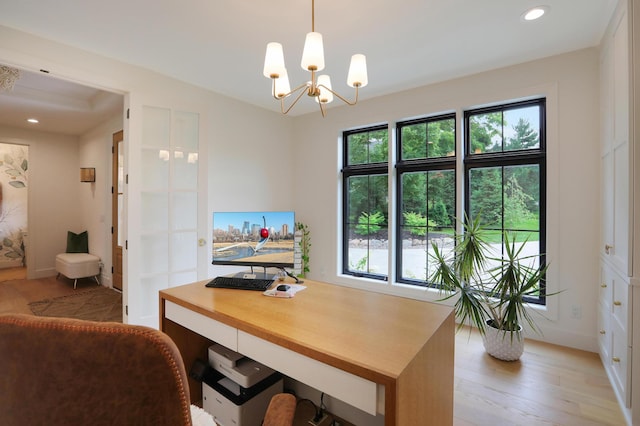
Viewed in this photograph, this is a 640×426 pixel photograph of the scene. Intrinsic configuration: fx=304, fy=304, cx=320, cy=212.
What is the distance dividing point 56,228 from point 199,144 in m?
4.22

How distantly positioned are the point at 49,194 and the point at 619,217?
24.1 ft

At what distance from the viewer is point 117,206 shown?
14.7ft

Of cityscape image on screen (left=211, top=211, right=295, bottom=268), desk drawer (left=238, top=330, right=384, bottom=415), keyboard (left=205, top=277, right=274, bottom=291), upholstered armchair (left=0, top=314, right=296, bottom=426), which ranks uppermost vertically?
cityscape image on screen (left=211, top=211, right=295, bottom=268)

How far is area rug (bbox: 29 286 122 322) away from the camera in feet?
11.1

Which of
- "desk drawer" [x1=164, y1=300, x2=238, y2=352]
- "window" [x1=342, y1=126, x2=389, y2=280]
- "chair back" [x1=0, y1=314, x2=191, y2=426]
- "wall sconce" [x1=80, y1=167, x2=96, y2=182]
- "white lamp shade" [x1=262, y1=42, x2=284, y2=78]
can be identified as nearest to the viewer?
"chair back" [x1=0, y1=314, x2=191, y2=426]

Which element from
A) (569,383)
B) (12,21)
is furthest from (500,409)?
(12,21)

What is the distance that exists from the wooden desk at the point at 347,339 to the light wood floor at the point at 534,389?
745mm

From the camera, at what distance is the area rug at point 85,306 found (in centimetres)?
340

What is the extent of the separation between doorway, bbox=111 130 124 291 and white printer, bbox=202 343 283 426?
341 centimetres

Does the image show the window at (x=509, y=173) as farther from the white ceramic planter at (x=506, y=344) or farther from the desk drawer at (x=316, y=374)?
the desk drawer at (x=316, y=374)

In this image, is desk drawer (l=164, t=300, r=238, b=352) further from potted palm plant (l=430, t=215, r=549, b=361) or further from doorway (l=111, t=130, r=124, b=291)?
doorway (l=111, t=130, r=124, b=291)

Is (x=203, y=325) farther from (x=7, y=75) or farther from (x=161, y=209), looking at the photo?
(x=7, y=75)

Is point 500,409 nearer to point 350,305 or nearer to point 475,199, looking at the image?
point 350,305

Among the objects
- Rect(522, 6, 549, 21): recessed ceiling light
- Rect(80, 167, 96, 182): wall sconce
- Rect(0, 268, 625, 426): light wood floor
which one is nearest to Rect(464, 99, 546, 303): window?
Rect(0, 268, 625, 426): light wood floor
